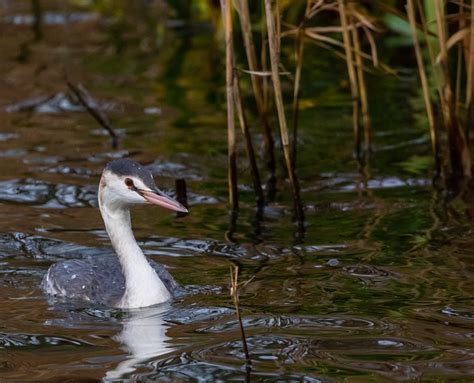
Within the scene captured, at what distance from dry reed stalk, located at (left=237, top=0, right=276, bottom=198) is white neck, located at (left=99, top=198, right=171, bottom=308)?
4.70ft

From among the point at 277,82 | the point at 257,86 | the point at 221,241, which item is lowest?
the point at 221,241

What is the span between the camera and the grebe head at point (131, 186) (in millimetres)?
7914

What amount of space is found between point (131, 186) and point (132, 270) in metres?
0.53

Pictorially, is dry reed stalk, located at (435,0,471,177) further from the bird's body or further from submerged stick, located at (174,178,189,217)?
the bird's body

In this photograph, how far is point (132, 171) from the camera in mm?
7988

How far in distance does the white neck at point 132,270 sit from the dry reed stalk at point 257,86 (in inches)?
56.4

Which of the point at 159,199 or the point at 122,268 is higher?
the point at 159,199

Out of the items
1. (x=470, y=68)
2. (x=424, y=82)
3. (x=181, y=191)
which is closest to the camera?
(x=424, y=82)

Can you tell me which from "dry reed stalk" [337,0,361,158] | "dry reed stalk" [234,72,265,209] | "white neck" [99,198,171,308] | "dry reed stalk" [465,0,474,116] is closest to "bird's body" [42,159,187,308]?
"white neck" [99,198,171,308]

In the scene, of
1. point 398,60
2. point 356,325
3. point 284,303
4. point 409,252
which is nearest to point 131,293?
point 284,303

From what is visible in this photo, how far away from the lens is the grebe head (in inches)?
312

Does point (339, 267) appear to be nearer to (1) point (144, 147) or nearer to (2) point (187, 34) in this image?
(1) point (144, 147)

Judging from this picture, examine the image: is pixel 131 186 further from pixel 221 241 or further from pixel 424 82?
pixel 424 82

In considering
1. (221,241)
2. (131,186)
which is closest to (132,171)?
(131,186)
